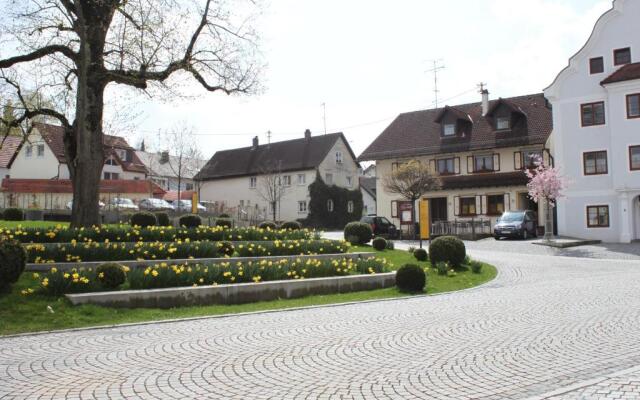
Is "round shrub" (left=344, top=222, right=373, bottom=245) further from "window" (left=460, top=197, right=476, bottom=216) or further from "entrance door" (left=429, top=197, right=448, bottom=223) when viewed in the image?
"entrance door" (left=429, top=197, right=448, bottom=223)

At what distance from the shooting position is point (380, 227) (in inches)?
1567

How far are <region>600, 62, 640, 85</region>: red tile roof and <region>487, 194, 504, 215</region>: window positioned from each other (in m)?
11.6

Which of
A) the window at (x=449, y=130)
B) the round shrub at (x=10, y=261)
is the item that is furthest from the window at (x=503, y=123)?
the round shrub at (x=10, y=261)

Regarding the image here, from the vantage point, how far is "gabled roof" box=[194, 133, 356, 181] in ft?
205

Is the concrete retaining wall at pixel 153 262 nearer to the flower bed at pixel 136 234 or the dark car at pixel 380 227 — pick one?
the flower bed at pixel 136 234

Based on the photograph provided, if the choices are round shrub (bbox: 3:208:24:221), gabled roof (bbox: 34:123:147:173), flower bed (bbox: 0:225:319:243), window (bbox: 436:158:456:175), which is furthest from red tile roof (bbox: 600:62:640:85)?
gabled roof (bbox: 34:123:147:173)

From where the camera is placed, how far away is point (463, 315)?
11656 mm

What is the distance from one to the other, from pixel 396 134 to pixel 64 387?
4708 cm

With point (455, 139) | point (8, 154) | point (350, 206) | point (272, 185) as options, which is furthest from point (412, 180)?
point (8, 154)

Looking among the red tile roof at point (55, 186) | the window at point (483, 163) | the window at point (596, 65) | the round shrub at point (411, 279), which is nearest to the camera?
the round shrub at point (411, 279)

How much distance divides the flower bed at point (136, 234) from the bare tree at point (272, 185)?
37927 mm

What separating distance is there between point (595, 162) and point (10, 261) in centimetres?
3471

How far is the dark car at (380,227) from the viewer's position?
38.9m

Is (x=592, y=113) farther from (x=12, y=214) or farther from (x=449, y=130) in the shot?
(x=12, y=214)
